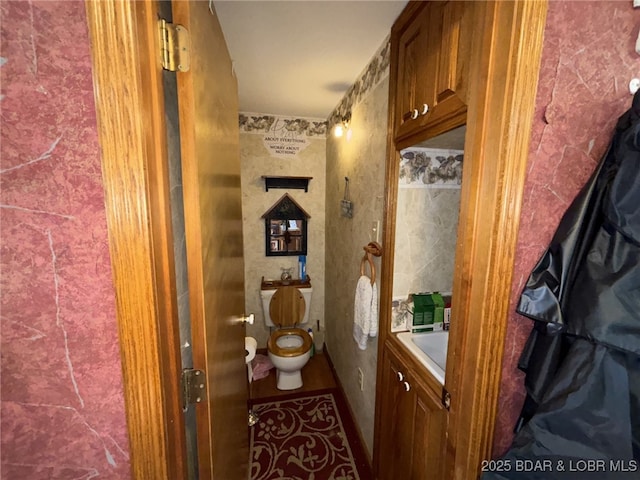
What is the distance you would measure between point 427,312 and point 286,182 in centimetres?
180

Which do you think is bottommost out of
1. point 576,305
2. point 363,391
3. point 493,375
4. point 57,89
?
point 363,391

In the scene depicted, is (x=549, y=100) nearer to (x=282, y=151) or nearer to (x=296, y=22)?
(x=296, y=22)

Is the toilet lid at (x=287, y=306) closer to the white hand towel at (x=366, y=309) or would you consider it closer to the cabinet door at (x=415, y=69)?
the white hand towel at (x=366, y=309)

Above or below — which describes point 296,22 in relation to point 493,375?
above

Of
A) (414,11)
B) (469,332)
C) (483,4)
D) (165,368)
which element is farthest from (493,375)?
(414,11)

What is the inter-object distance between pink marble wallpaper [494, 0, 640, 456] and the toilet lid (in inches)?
82.5

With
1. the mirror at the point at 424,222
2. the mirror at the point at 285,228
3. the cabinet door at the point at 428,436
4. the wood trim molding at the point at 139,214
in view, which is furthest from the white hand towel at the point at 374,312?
the mirror at the point at 285,228

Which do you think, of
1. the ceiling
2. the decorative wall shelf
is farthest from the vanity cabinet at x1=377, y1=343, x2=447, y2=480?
the decorative wall shelf

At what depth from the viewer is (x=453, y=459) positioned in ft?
2.55

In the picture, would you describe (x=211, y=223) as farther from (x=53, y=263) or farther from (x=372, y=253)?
(x=372, y=253)

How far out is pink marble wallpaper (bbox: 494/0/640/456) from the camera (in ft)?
2.00

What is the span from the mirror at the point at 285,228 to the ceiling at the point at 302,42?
100cm

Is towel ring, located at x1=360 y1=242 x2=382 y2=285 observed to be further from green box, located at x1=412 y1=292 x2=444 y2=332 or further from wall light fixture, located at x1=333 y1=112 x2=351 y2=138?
wall light fixture, located at x1=333 y1=112 x2=351 y2=138

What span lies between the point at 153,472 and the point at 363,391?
140cm
